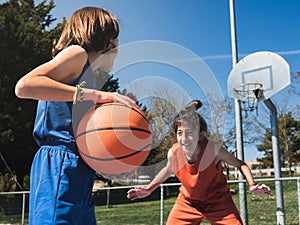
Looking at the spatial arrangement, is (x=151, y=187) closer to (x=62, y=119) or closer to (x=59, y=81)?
(x=62, y=119)

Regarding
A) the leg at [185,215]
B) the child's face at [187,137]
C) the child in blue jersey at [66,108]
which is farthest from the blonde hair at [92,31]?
the leg at [185,215]

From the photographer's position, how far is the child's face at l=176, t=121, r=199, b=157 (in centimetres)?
370

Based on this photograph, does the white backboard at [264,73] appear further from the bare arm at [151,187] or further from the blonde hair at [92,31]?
the blonde hair at [92,31]

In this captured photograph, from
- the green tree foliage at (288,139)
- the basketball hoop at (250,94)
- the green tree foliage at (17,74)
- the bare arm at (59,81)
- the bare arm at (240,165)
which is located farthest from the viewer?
the green tree foliage at (288,139)

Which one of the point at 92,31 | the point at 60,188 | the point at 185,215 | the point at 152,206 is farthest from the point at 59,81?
the point at 152,206

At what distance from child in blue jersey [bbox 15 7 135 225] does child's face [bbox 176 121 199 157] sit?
1806 mm

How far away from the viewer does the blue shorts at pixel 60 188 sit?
176cm

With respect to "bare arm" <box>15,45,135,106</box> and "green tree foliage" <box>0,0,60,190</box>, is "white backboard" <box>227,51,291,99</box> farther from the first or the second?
"green tree foliage" <box>0,0,60,190</box>

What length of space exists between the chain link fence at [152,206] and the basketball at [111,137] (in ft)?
22.3

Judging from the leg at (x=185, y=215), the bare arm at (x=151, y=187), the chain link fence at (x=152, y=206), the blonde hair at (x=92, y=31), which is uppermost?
the blonde hair at (x=92, y=31)

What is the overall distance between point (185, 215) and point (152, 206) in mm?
11247

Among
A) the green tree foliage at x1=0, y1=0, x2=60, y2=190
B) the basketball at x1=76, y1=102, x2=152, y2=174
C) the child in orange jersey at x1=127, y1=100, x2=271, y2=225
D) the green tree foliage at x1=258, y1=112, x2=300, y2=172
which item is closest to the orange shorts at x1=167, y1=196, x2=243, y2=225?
the child in orange jersey at x1=127, y1=100, x2=271, y2=225

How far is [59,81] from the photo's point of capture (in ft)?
5.88

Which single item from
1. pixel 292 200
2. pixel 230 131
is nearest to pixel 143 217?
pixel 292 200
